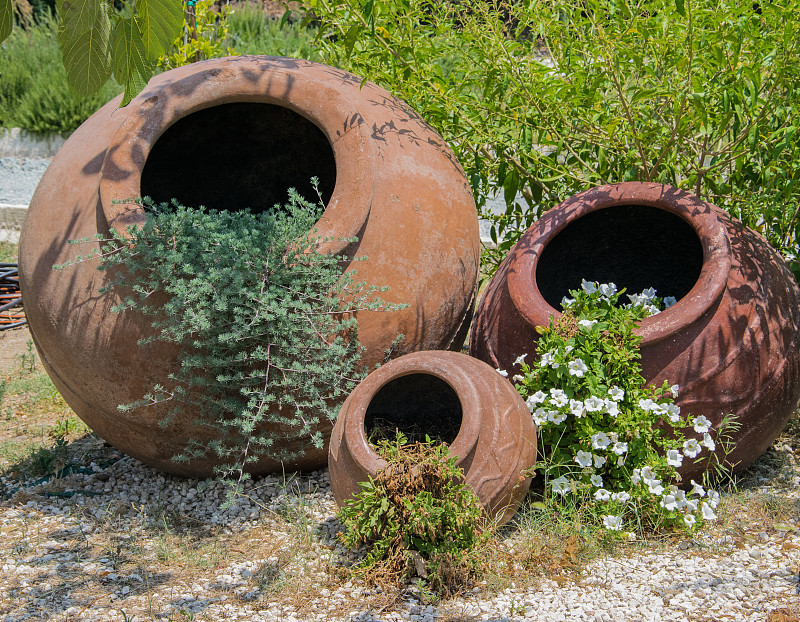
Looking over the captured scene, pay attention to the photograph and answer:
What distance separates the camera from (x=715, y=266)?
8.25 ft

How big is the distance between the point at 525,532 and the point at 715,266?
3.49ft

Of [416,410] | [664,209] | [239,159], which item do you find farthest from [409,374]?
[239,159]

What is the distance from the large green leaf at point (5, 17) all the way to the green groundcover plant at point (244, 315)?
42.2 inches

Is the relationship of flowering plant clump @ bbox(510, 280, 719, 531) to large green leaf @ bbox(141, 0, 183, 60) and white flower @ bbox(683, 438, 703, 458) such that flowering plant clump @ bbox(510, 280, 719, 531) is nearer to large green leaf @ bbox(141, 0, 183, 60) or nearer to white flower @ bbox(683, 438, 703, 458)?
white flower @ bbox(683, 438, 703, 458)

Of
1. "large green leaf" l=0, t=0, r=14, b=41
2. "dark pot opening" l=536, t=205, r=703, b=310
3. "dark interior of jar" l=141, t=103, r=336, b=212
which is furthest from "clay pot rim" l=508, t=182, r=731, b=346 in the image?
"large green leaf" l=0, t=0, r=14, b=41

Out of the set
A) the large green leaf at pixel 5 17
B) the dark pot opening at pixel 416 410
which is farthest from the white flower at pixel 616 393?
the large green leaf at pixel 5 17

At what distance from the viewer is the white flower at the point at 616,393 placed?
2.36 meters

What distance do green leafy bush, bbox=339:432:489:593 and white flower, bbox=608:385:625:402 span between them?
563 millimetres

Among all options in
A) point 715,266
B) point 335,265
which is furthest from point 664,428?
point 335,265

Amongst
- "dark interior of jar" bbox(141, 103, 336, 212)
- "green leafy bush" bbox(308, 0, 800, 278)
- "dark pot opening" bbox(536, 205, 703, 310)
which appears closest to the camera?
"green leafy bush" bbox(308, 0, 800, 278)

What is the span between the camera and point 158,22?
1.34m

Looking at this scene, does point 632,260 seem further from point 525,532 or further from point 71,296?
point 71,296

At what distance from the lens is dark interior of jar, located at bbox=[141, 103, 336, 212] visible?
332 cm

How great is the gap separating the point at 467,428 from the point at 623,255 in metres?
1.31
